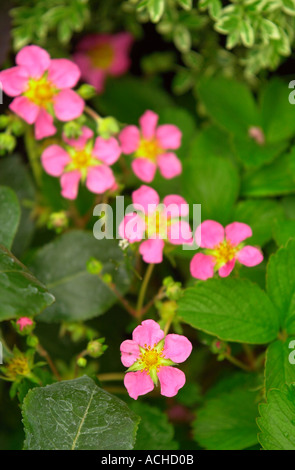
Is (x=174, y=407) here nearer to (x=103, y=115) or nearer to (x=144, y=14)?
(x=103, y=115)

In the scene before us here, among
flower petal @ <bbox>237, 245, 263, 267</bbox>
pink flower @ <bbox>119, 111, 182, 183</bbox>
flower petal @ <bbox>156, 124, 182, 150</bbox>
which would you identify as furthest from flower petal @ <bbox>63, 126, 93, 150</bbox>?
flower petal @ <bbox>237, 245, 263, 267</bbox>

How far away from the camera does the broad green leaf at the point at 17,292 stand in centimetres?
93

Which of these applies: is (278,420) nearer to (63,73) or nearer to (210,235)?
(210,235)

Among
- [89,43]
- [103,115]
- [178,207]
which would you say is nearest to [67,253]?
[178,207]

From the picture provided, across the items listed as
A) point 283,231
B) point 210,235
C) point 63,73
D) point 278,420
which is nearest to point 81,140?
point 63,73

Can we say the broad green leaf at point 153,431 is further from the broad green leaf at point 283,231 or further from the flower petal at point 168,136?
the flower petal at point 168,136

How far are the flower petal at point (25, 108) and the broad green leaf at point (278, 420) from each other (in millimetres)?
737

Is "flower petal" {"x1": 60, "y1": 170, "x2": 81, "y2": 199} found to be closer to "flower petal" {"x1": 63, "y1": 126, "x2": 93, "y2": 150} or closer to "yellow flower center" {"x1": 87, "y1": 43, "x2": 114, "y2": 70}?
"flower petal" {"x1": 63, "y1": 126, "x2": 93, "y2": 150}

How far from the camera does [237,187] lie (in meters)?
1.29

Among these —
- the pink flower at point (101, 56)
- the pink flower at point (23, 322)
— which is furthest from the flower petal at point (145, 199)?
the pink flower at point (101, 56)

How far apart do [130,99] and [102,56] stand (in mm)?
165

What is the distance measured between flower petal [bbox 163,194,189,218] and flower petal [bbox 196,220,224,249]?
0.18 feet

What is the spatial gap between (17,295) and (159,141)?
600 millimetres
